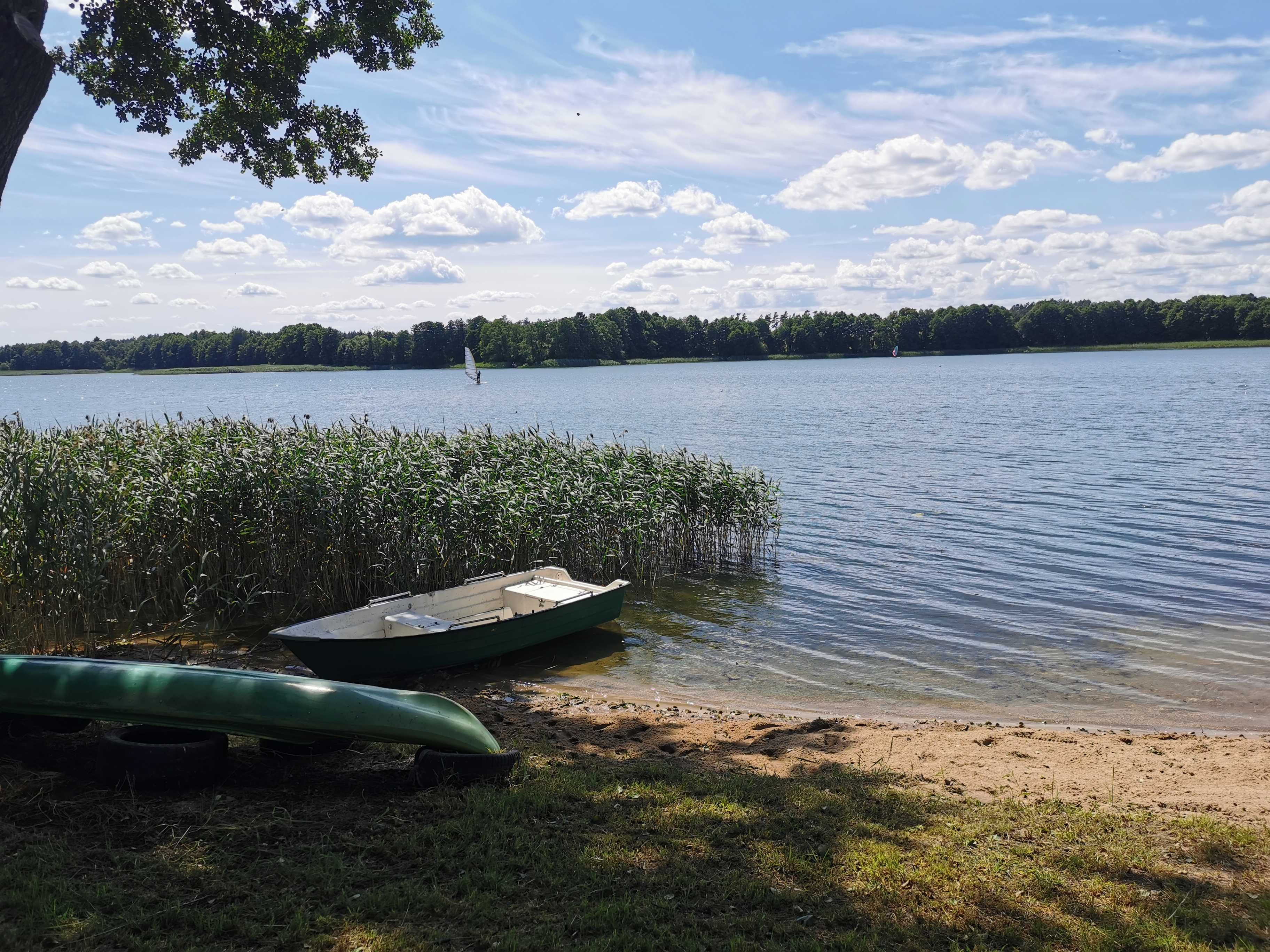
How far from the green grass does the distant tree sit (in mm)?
8823

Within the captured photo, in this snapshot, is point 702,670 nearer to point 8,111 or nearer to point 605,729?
point 605,729

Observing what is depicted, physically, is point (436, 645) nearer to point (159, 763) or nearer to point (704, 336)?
point (159, 763)

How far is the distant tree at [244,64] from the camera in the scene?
428 inches

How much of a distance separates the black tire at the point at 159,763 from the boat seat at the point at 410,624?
14.1ft

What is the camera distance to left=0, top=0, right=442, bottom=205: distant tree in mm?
10875

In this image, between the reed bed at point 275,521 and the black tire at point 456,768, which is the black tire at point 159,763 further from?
the reed bed at point 275,521

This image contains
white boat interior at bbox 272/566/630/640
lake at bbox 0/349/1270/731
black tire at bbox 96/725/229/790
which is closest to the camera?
black tire at bbox 96/725/229/790

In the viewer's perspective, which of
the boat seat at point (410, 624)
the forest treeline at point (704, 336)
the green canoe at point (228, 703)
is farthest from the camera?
the forest treeline at point (704, 336)

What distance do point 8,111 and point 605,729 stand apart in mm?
6333

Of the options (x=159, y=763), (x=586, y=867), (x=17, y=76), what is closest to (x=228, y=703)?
(x=159, y=763)

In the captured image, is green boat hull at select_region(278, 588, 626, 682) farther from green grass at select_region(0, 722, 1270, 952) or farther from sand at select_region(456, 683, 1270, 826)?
green grass at select_region(0, 722, 1270, 952)

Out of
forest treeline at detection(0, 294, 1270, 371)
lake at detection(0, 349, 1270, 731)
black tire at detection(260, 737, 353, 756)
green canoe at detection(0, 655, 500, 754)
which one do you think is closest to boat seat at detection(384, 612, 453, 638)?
lake at detection(0, 349, 1270, 731)

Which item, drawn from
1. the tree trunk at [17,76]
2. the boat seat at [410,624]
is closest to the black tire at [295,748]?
the boat seat at [410,624]

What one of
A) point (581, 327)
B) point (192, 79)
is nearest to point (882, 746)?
point (192, 79)
